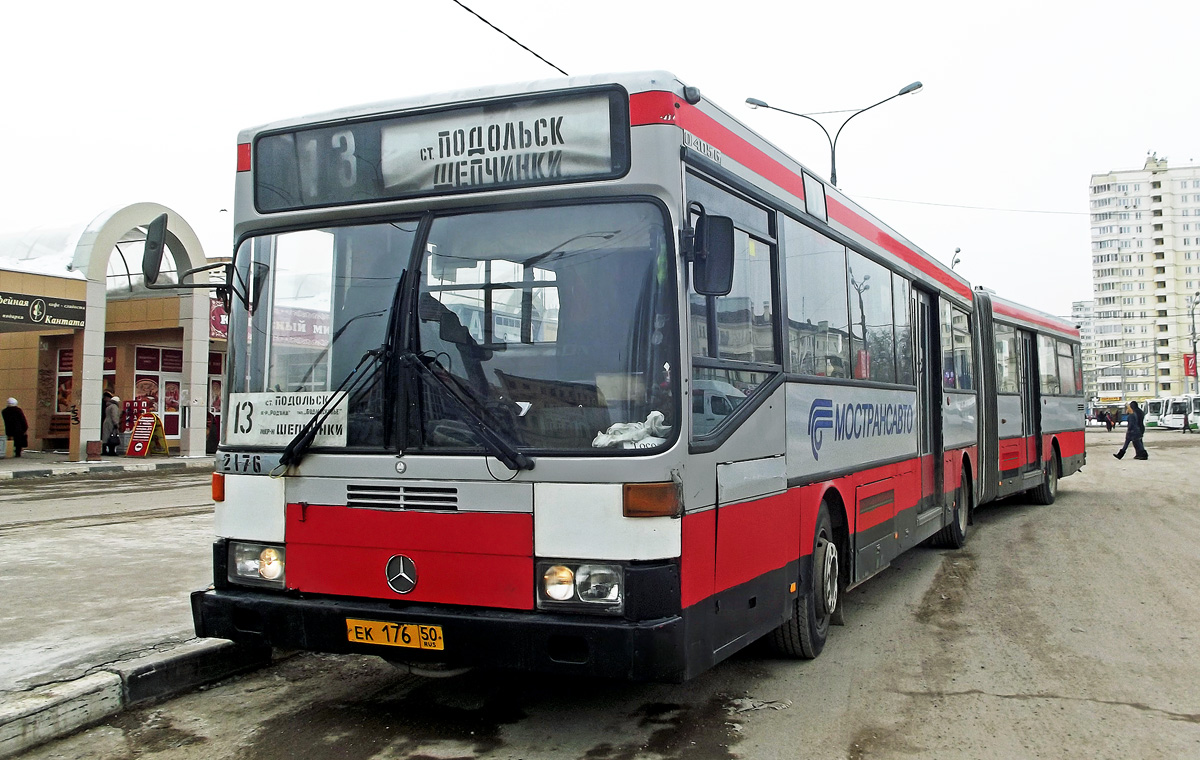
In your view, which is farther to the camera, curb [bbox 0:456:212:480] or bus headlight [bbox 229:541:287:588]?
curb [bbox 0:456:212:480]

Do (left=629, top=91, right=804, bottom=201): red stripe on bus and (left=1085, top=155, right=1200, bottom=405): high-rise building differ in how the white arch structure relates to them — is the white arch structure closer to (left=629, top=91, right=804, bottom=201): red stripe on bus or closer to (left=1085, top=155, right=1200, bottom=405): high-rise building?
(left=629, top=91, right=804, bottom=201): red stripe on bus

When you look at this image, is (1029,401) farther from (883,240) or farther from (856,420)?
(856,420)

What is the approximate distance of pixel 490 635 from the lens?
435 centimetres

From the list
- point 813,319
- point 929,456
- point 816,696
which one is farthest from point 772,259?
point 929,456


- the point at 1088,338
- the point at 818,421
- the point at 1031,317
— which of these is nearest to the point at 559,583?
the point at 818,421

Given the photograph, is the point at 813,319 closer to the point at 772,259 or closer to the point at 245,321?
the point at 772,259

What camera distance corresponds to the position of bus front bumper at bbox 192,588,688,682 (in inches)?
166

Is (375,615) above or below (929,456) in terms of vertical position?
below

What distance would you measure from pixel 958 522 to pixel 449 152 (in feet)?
26.8

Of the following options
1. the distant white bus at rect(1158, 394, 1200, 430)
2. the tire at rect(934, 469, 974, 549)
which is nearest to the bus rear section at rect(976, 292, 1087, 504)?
the tire at rect(934, 469, 974, 549)

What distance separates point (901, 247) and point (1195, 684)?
459 centimetres

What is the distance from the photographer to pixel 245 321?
521 cm

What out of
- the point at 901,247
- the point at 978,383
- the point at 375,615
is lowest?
the point at 375,615

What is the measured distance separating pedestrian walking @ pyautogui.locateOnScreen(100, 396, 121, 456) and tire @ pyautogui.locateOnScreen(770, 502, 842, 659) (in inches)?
1004
